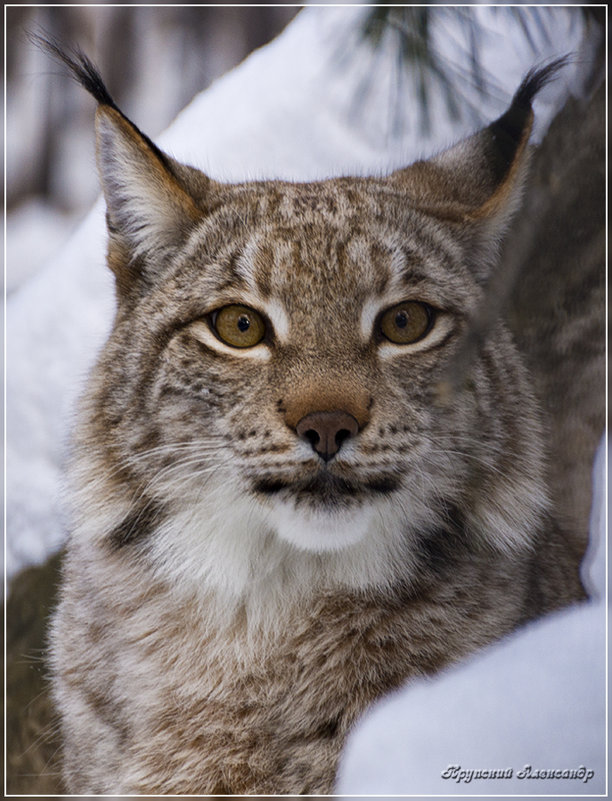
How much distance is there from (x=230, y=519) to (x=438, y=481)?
0.39 metres

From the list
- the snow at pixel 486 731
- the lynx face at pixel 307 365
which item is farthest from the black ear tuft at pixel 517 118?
the snow at pixel 486 731

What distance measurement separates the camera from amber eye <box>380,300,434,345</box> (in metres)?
1.54

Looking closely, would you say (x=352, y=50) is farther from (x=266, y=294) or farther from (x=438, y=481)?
(x=438, y=481)

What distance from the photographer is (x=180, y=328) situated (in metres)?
1.58

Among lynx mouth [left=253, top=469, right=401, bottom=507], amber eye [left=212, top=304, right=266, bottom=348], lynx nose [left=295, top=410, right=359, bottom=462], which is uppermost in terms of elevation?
amber eye [left=212, top=304, right=266, bottom=348]

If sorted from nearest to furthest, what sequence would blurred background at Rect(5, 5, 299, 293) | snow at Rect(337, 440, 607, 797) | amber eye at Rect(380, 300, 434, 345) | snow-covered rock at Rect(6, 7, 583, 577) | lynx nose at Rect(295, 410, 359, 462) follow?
1. lynx nose at Rect(295, 410, 359, 462)
2. snow at Rect(337, 440, 607, 797)
3. amber eye at Rect(380, 300, 434, 345)
4. snow-covered rock at Rect(6, 7, 583, 577)
5. blurred background at Rect(5, 5, 299, 293)

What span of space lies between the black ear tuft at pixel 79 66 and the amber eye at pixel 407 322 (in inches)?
25.4

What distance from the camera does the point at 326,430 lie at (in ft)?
4.38

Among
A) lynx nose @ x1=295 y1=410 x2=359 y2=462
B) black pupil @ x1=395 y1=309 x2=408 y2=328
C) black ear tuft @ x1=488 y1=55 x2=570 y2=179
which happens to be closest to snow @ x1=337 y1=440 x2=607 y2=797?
lynx nose @ x1=295 y1=410 x2=359 y2=462

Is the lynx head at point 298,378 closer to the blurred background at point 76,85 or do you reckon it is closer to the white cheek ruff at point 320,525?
the white cheek ruff at point 320,525

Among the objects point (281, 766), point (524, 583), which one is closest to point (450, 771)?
point (281, 766)

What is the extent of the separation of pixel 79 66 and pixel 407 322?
0.85 m

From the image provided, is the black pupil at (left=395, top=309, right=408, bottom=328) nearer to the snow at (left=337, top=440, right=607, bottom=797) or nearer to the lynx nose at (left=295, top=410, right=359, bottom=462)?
the lynx nose at (left=295, top=410, right=359, bottom=462)

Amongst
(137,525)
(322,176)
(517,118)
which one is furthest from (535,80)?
(137,525)
